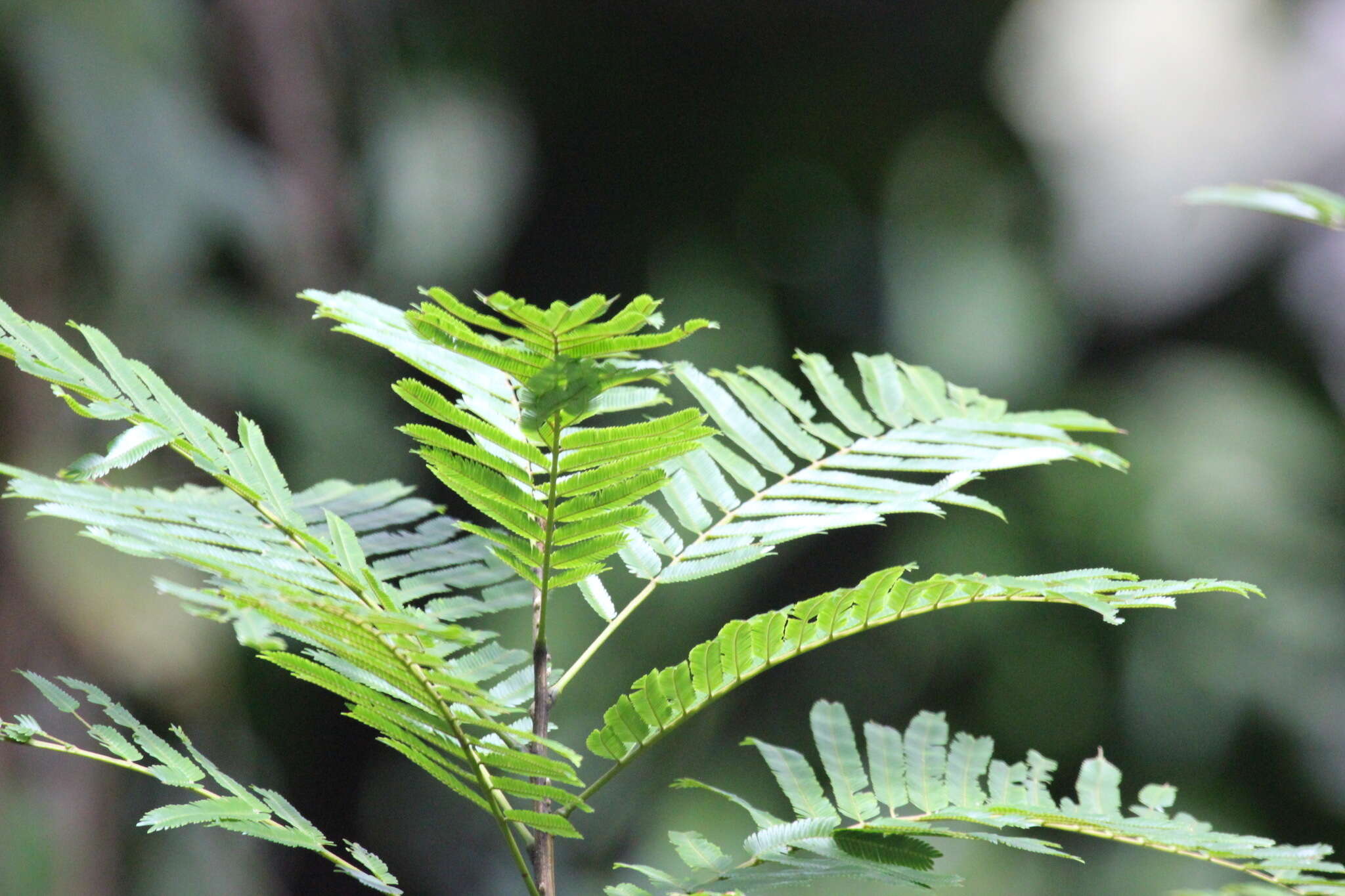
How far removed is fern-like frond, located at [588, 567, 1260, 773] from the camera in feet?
1.03

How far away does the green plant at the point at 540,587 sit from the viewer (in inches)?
11.3

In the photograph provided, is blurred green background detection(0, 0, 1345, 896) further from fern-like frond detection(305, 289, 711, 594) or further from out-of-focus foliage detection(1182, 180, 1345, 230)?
A: out-of-focus foliage detection(1182, 180, 1345, 230)

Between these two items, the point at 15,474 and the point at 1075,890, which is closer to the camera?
the point at 15,474

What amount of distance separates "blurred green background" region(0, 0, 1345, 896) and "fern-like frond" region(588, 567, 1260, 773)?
57.6 inches

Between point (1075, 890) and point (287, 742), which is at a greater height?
point (287, 742)

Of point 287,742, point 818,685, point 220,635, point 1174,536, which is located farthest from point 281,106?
point 1174,536

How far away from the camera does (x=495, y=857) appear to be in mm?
2365

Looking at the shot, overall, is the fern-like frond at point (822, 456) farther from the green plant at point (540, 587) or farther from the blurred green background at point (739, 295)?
the blurred green background at point (739, 295)

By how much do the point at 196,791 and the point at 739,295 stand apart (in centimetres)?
203

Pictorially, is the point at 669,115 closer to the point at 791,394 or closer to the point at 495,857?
the point at 495,857

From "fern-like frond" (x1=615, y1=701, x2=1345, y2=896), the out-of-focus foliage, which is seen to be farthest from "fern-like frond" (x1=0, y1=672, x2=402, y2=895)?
the out-of-focus foliage

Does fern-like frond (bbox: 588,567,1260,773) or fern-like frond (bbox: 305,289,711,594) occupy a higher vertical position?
fern-like frond (bbox: 305,289,711,594)

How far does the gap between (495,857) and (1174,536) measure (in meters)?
1.54

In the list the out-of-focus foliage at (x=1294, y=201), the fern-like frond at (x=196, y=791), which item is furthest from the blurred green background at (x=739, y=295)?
the out-of-focus foliage at (x=1294, y=201)
